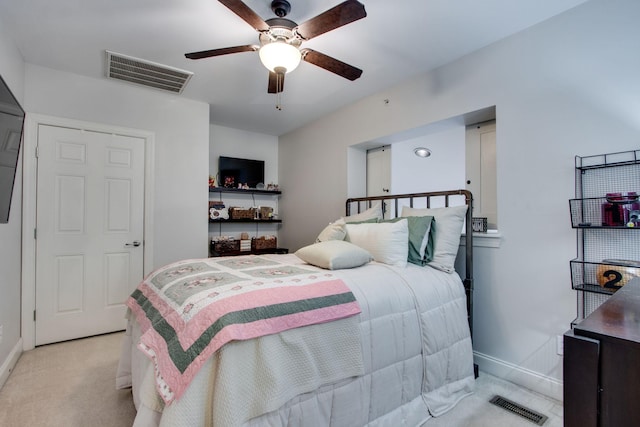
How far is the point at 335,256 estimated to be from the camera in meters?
1.95

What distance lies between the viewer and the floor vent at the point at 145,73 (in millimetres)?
2705

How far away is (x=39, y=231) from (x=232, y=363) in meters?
2.84

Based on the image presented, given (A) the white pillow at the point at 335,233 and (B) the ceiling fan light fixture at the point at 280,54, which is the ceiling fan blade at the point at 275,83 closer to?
(B) the ceiling fan light fixture at the point at 280,54

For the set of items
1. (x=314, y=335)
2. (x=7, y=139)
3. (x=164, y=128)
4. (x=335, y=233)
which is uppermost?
(x=164, y=128)

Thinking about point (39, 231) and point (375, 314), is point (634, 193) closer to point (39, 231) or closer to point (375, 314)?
point (375, 314)

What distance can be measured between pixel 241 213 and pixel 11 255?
2.35 meters

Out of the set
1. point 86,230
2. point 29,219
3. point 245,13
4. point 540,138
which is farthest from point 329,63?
point 29,219

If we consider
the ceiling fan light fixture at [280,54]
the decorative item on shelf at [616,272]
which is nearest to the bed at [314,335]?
the decorative item on shelf at [616,272]

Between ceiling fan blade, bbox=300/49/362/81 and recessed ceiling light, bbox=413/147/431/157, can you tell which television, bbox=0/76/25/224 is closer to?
ceiling fan blade, bbox=300/49/362/81

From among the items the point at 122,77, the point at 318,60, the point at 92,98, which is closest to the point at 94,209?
the point at 92,98

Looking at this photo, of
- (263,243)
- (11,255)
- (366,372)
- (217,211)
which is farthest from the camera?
(263,243)

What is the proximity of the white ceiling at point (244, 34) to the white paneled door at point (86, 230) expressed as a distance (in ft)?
2.42

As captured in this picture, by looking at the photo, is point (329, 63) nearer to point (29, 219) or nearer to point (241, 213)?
point (241, 213)

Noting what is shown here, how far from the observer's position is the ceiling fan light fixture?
187cm
